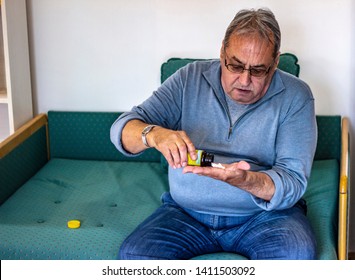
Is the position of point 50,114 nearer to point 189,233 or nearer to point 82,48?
point 82,48

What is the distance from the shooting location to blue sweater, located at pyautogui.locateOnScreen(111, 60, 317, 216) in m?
2.20

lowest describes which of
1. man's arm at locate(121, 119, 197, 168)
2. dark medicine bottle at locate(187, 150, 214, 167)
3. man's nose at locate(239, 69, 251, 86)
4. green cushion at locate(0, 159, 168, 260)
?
green cushion at locate(0, 159, 168, 260)

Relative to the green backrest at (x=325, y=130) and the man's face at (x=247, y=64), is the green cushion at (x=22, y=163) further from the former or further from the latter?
the man's face at (x=247, y=64)

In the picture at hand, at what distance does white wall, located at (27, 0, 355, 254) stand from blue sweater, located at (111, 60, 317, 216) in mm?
776

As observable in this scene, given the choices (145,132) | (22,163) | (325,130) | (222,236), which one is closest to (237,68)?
(145,132)

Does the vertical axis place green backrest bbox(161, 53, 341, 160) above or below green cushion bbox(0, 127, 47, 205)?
above

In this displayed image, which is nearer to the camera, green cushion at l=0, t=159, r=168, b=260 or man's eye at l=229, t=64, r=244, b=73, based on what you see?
man's eye at l=229, t=64, r=244, b=73

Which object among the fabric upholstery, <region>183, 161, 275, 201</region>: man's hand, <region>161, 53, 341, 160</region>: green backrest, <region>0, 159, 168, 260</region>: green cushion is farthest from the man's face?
<region>161, 53, 341, 160</region>: green backrest

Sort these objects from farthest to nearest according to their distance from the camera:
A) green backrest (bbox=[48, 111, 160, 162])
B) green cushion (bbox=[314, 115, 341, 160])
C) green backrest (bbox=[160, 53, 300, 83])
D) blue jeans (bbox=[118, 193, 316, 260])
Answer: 1. green backrest (bbox=[48, 111, 160, 162])
2. green cushion (bbox=[314, 115, 341, 160])
3. green backrest (bbox=[160, 53, 300, 83])
4. blue jeans (bbox=[118, 193, 316, 260])

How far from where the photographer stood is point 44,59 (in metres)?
3.27

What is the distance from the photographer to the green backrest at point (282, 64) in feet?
9.58

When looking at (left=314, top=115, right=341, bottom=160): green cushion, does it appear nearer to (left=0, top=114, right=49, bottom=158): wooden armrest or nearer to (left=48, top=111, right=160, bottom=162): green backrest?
(left=48, top=111, right=160, bottom=162): green backrest

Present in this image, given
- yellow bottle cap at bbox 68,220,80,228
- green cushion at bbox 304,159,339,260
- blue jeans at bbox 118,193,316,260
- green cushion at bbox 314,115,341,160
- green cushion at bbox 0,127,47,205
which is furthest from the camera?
green cushion at bbox 314,115,341,160
